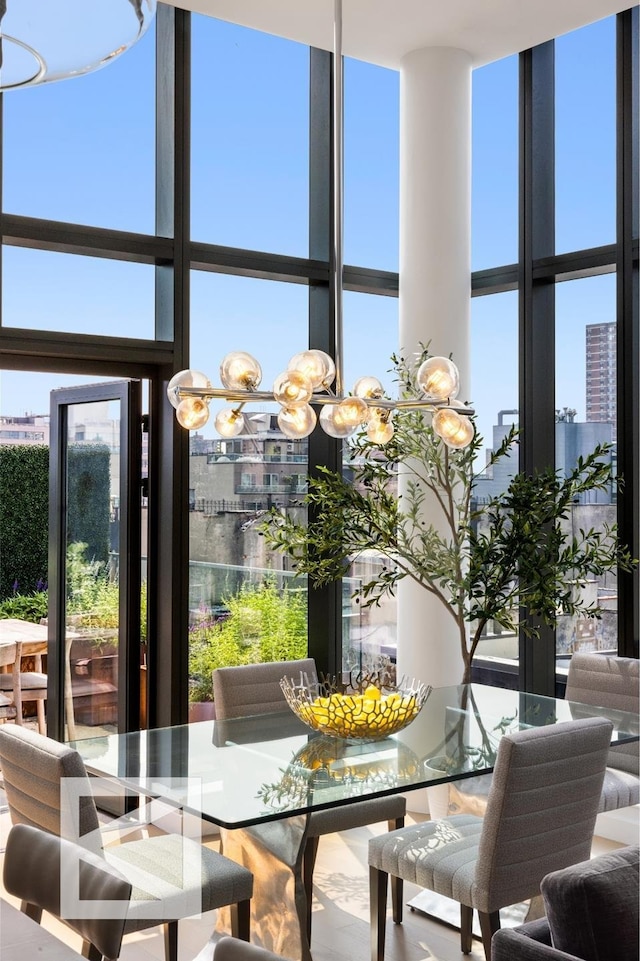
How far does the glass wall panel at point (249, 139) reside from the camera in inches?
193

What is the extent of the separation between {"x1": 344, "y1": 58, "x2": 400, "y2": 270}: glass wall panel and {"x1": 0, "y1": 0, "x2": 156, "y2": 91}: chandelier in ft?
15.5

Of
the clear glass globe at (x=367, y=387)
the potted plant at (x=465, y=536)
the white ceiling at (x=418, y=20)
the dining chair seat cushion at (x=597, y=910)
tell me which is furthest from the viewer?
the white ceiling at (x=418, y=20)

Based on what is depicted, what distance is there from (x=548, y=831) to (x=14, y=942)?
173cm

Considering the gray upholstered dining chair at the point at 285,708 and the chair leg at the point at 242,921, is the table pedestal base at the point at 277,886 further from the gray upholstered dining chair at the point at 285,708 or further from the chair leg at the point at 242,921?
the gray upholstered dining chair at the point at 285,708

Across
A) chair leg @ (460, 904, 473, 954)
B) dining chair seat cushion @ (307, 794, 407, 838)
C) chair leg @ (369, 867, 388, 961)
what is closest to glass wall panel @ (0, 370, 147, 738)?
dining chair seat cushion @ (307, 794, 407, 838)

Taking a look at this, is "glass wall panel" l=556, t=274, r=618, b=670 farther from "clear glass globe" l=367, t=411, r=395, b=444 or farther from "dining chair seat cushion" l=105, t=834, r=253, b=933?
"dining chair seat cushion" l=105, t=834, r=253, b=933

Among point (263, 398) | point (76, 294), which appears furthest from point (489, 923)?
point (76, 294)

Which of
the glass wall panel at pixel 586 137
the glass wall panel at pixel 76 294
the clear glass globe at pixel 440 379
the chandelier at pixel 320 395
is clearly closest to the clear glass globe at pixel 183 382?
the chandelier at pixel 320 395

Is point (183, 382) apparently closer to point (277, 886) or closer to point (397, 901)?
point (277, 886)

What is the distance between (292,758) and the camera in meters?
3.08

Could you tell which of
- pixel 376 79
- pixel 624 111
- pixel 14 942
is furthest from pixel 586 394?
pixel 14 942

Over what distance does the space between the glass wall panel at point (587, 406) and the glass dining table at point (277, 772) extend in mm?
1264

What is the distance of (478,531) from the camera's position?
531 cm

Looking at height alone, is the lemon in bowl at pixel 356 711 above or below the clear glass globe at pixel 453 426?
below
